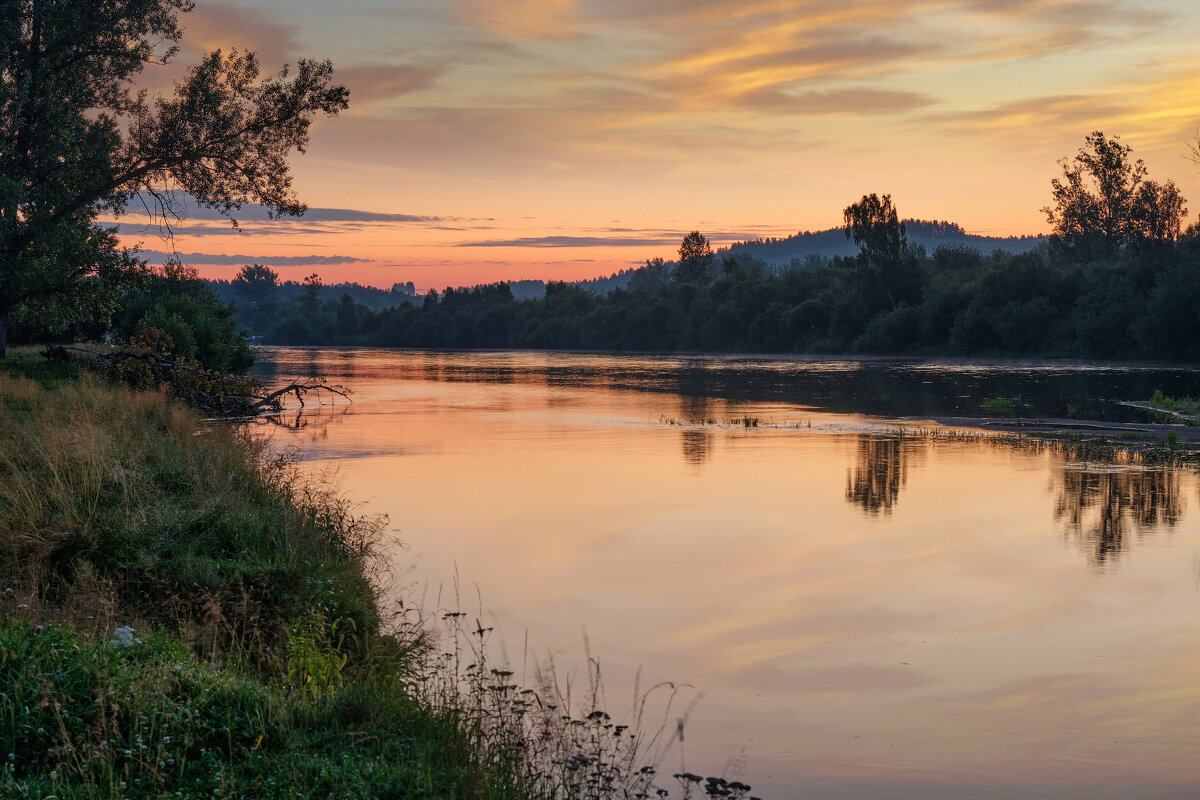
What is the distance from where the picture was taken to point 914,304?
397 ft

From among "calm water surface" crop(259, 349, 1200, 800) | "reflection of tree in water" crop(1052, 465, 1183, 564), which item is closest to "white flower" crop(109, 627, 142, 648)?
"calm water surface" crop(259, 349, 1200, 800)

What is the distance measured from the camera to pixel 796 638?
41.9ft

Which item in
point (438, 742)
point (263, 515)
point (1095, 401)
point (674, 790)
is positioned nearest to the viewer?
point (438, 742)

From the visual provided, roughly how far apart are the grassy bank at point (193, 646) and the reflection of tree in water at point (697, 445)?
13856 mm

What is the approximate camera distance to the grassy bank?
6.52 metres

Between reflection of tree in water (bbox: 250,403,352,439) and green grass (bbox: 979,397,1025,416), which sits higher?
green grass (bbox: 979,397,1025,416)

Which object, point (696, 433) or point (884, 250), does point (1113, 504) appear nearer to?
point (696, 433)

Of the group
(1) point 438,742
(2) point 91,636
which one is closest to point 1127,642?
(1) point 438,742

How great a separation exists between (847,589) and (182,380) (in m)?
31.0

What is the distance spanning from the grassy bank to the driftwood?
1969 centimetres

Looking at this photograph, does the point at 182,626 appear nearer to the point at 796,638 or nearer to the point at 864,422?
the point at 796,638

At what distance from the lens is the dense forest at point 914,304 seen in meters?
85.0

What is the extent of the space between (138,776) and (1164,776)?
782 centimetres

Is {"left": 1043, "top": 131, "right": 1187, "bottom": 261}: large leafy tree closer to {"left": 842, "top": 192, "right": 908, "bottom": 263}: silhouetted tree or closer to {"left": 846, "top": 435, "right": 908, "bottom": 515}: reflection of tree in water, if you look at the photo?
{"left": 842, "top": 192, "right": 908, "bottom": 263}: silhouetted tree
